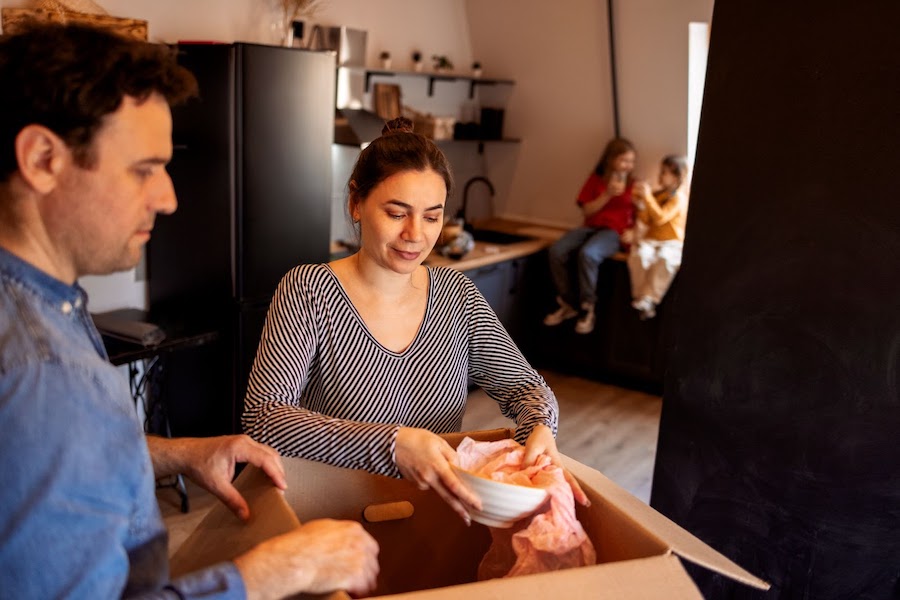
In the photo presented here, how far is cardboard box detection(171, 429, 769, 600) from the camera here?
1.01 meters

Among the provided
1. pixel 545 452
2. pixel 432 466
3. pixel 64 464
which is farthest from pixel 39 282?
pixel 545 452

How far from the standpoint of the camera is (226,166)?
11.3 feet

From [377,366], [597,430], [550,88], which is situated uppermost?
[550,88]

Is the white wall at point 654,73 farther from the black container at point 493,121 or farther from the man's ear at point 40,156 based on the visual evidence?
the man's ear at point 40,156

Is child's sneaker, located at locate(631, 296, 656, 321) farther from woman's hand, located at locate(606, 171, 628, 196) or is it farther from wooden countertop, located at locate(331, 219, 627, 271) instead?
woman's hand, located at locate(606, 171, 628, 196)

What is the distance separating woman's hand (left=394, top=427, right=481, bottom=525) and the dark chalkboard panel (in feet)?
3.27

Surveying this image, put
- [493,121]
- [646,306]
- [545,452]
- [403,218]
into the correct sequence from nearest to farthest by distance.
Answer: [545,452]
[403,218]
[646,306]
[493,121]

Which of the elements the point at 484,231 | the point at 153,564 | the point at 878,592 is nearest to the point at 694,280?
the point at 878,592

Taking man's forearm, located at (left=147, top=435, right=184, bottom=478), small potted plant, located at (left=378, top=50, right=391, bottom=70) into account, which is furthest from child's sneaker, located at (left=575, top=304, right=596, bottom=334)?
man's forearm, located at (left=147, top=435, right=184, bottom=478)

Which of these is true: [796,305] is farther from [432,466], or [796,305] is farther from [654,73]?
[654,73]

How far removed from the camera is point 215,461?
120cm

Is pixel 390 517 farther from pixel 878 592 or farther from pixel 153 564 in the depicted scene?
pixel 878 592

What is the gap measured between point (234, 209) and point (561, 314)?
7.70 ft

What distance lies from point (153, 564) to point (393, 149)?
98cm
